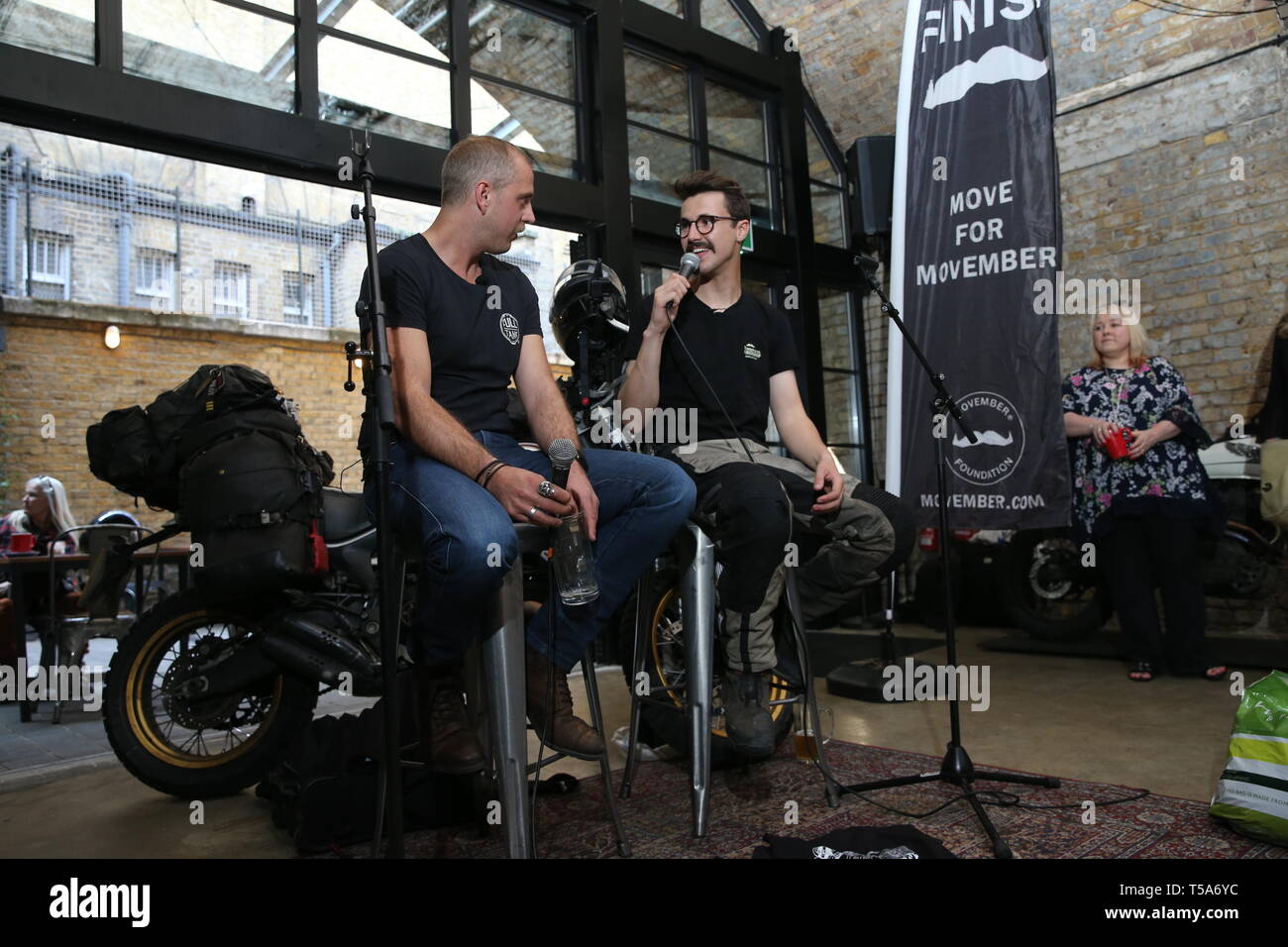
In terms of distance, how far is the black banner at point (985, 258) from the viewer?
3.91m

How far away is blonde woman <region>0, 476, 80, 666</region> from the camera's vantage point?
401cm

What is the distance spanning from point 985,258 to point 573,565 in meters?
3.03

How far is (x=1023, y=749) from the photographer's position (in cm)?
268

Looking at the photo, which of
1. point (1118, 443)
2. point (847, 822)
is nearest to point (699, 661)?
point (847, 822)

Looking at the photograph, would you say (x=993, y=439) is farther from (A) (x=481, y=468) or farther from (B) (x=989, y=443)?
(A) (x=481, y=468)

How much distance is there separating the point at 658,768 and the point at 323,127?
2.93m

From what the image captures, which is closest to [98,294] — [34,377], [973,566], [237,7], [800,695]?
[34,377]

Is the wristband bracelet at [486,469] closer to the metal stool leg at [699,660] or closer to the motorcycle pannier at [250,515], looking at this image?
the metal stool leg at [699,660]

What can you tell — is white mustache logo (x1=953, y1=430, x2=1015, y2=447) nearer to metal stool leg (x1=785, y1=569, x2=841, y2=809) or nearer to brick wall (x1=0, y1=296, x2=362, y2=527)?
metal stool leg (x1=785, y1=569, x2=841, y2=809)

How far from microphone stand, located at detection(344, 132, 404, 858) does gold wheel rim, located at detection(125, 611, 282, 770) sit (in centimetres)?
131

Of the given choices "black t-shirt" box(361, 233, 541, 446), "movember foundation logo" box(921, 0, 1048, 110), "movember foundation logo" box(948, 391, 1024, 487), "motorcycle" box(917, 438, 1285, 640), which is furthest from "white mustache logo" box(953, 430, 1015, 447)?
"black t-shirt" box(361, 233, 541, 446)

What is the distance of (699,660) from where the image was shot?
2043 mm

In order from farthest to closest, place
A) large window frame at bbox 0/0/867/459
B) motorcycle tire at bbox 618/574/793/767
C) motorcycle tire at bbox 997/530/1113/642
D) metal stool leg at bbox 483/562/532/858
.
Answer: motorcycle tire at bbox 997/530/1113/642
large window frame at bbox 0/0/867/459
motorcycle tire at bbox 618/574/793/767
metal stool leg at bbox 483/562/532/858
